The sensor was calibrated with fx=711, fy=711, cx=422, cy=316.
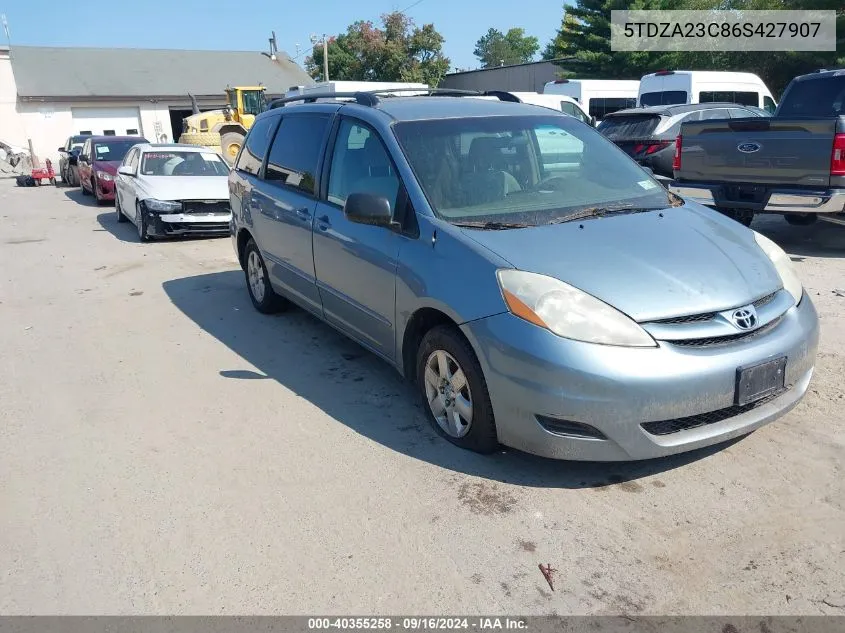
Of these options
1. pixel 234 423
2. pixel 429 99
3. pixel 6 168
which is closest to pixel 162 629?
pixel 234 423

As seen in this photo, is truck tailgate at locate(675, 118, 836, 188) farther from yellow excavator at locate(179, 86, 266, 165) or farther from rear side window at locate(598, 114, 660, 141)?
yellow excavator at locate(179, 86, 266, 165)

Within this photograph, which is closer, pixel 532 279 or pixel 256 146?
pixel 532 279

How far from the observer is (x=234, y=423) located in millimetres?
4414

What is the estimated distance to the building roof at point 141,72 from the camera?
37688 millimetres

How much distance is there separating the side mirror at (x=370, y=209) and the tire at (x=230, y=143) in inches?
817

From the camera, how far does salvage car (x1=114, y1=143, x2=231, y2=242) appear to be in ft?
36.0

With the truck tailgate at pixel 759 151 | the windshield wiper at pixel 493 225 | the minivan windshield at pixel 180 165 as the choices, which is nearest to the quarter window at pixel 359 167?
the windshield wiper at pixel 493 225

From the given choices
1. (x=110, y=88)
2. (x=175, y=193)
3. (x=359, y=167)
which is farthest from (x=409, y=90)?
(x=110, y=88)

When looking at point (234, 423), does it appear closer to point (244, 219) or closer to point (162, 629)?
point (162, 629)

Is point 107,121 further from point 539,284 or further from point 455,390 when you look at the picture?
point 539,284

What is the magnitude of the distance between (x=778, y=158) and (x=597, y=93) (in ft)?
45.9

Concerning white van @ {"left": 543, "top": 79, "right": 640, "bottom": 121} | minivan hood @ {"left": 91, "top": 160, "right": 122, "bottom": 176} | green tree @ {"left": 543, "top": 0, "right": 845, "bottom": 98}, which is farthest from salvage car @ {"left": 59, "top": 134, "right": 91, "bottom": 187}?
green tree @ {"left": 543, "top": 0, "right": 845, "bottom": 98}

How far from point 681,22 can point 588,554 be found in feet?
113

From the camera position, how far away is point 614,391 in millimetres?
3141
